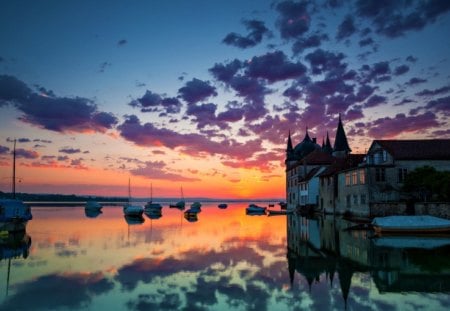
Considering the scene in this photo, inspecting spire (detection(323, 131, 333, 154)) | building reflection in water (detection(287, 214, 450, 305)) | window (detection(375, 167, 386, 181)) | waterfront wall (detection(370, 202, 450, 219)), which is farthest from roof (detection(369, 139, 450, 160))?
spire (detection(323, 131, 333, 154))

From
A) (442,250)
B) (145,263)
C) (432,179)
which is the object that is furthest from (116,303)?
(432,179)

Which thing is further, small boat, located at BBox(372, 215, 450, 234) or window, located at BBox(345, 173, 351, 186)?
window, located at BBox(345, 173, 351, 186)

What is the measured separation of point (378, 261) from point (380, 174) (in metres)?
34.3

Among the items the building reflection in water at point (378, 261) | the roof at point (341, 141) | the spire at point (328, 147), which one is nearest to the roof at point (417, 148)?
the building reflection in water at point (378, 261)

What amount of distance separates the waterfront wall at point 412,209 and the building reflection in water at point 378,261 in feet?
41.8

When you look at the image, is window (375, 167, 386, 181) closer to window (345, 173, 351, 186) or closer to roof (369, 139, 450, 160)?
roof (369, 139, 450, 160)

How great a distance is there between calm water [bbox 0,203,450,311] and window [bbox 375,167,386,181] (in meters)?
22.4

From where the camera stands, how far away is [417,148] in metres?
57.0

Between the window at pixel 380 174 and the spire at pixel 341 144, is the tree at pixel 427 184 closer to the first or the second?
the window at pixel 380 174

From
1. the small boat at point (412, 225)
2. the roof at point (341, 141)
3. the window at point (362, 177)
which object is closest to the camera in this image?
the small boat at point (412, 225)

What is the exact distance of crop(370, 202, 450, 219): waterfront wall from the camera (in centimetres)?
4672

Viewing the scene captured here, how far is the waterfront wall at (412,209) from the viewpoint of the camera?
46.7 meters

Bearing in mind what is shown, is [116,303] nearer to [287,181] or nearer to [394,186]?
[394,186]

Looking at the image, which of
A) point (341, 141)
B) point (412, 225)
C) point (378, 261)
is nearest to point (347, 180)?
point (412, 225)
